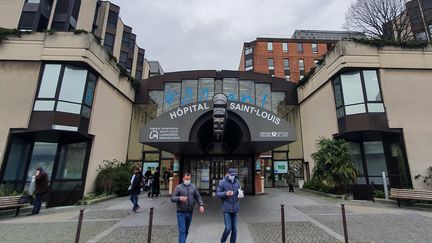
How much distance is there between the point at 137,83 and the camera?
1955 centimetres

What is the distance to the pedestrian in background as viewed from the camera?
4654 millimetres

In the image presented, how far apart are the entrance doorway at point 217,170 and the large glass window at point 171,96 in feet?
21.7

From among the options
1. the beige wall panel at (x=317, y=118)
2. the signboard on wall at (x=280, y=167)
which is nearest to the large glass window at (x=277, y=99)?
the beige wall panel at (x=317, y=118)

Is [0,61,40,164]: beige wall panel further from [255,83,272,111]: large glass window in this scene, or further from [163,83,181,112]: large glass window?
[255,83,272,111]: large glass window

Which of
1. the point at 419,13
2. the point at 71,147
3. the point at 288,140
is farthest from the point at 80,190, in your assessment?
the point at 419,13

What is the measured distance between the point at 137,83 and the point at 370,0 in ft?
70.8

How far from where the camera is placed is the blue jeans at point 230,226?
461 centimetres

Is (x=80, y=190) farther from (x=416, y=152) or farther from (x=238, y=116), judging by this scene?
(x=416, y=152)

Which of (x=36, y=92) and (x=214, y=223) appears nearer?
(x=214, y=223)

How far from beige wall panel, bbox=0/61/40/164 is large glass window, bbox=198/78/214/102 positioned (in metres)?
11.5

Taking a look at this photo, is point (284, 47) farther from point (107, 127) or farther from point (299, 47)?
point (107, 127)

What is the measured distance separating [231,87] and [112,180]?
40.5ft

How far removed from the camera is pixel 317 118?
1653cm

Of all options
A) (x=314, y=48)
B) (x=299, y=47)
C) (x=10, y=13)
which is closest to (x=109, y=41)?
(x=10, y=13)
